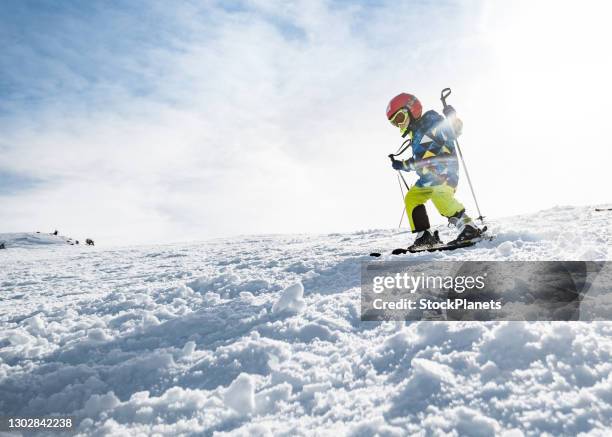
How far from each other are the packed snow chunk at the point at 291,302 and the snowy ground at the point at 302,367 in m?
0.01

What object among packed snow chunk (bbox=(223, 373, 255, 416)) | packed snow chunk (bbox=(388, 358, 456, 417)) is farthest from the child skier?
packed snow chunk (bbox=(223, 373, 255, 416))

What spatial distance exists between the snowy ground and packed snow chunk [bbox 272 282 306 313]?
12mm

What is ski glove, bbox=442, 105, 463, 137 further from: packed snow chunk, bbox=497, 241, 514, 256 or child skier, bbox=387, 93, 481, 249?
packed snow chunk, bbox=497, 241, 514, 256

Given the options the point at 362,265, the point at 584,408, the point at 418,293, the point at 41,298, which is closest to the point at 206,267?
the point at 41,298

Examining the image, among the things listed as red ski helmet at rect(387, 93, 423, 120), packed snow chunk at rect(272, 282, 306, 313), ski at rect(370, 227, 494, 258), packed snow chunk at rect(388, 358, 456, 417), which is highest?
red ski helmet at rect(387, 93, 423, 120)

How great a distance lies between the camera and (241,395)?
2.54 metres

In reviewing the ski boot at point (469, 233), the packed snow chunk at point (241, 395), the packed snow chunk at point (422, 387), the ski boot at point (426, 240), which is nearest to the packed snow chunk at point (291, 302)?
the packed snow chunk at point (241, 395)

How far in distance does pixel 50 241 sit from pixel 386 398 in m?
23.0

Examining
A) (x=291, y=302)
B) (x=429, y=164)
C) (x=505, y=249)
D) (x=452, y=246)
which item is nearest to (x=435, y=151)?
(x=429, y=164)

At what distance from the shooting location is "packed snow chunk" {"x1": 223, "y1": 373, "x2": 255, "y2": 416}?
245 centimetres

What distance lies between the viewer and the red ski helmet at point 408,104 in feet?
20.0

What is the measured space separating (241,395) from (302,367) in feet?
1.61

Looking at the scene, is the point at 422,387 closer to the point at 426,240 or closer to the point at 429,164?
the point at 426,240

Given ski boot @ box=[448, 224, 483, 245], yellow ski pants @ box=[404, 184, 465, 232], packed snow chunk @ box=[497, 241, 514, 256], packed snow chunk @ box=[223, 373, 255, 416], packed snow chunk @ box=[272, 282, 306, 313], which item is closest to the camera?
packed snow chunk @ box=[223, 373, 255, 416]
